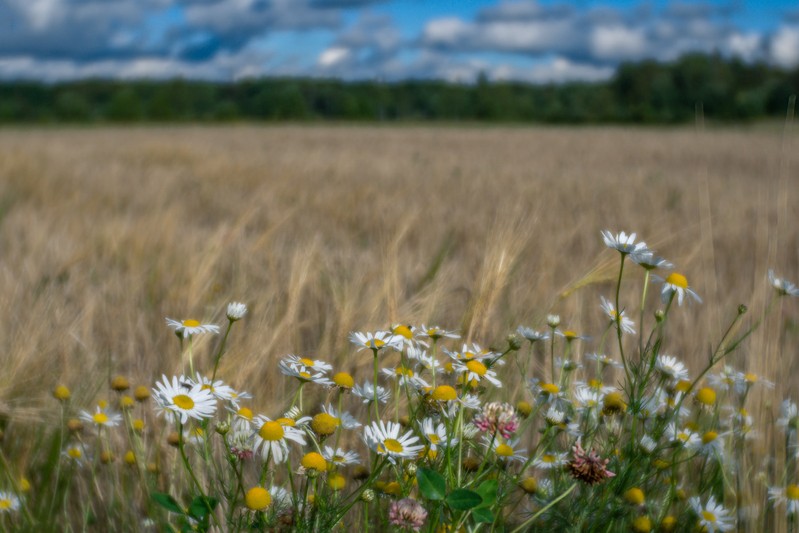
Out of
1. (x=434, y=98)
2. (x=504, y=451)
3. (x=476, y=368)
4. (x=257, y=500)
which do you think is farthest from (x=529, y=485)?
(x=434, y=98)

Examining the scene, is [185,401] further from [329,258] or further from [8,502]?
[329,258]

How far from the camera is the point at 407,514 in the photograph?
2.55 ft

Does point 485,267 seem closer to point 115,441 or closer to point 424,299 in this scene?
point 424,299

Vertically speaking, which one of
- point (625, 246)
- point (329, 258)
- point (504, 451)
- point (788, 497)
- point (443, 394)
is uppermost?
point (625, 246)

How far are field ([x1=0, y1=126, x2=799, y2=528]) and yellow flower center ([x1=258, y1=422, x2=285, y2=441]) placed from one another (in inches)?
18.7

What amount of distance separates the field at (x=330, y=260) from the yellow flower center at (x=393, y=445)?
444 millimetres

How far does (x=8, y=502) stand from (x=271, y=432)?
509mm

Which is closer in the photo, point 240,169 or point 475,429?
point 475,429

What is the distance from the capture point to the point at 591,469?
2.85ft

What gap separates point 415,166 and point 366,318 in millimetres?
5547

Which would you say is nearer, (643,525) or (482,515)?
(482,515)

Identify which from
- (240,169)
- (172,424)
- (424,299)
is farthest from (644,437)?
(240,169)

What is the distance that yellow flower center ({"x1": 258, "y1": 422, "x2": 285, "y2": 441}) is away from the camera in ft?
2.56

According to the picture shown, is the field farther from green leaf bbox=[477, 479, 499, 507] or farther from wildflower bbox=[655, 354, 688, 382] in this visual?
green leaf bbox=[477, 479, 499, 507]
